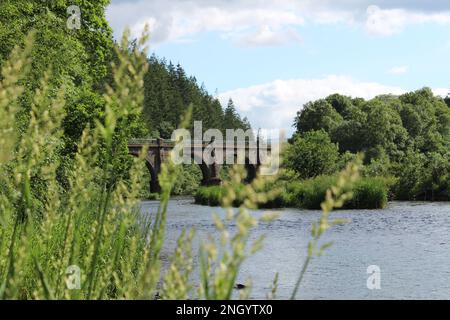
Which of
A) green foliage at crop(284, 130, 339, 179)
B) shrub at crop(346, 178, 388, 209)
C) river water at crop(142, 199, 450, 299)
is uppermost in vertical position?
green foliage at crop(284, 130, 339, 179)

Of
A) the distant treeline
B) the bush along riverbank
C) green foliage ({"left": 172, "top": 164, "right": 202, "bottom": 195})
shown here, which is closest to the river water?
the bush along riverbank

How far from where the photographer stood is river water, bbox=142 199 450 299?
51.7 ft

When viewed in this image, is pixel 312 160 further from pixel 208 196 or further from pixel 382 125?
pixel 382 125

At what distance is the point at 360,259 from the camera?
67.7 feet

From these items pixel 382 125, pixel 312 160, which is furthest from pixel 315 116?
pixel 312 160

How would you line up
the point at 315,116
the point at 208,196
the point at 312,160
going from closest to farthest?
the point at 208,196 → the point at 312,160 → the point at 315,116

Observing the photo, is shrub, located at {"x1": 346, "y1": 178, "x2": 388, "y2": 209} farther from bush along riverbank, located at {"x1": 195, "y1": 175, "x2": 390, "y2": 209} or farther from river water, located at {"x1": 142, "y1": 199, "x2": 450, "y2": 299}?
river water, located at {"x1": 142, "y1": 199, "x2": 450, "y2": 299}

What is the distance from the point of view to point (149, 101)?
335 feet

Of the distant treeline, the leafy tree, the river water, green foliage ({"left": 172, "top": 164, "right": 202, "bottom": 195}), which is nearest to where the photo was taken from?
the river water

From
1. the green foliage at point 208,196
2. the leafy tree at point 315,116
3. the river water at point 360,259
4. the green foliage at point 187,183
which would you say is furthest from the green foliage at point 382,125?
the river water at point 360,259

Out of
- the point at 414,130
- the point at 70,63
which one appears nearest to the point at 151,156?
the point at 414,130
